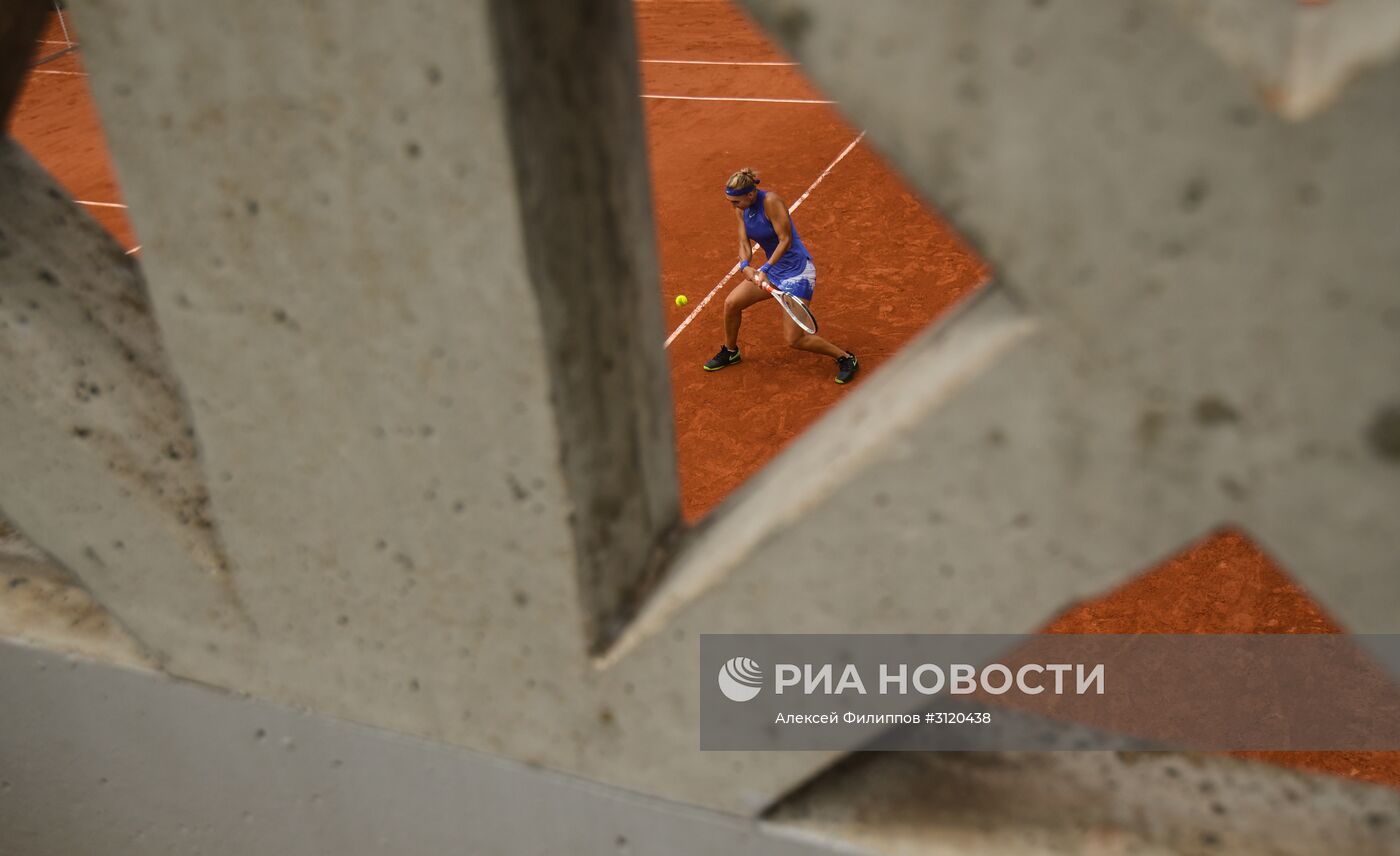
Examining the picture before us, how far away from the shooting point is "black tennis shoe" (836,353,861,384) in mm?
8383

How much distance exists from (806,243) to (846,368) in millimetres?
2490

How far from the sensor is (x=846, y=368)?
27.6 feet

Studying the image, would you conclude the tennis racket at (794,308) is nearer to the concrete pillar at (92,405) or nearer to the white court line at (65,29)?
the concrete pillar at (92,405)

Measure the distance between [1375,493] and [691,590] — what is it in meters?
0.96

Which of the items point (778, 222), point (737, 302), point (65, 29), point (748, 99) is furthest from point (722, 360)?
point (65, 29)

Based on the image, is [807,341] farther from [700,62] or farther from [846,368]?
[700,62]

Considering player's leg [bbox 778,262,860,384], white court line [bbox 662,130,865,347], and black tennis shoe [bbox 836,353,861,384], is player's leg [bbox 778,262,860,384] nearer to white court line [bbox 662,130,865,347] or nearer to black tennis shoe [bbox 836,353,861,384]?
black tennis shoe [bbox 836,353,861,384]

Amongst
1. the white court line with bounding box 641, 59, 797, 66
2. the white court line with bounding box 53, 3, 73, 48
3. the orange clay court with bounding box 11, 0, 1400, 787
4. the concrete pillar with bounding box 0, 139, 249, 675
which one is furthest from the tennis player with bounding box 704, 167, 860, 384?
the white court line with bounding box 53, 3, 73, 48

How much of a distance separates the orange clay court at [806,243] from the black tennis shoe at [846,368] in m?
0.07

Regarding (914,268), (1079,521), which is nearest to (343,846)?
(1079,521)

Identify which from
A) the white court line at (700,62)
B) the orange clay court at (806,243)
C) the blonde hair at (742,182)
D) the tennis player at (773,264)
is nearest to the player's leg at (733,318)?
the tennis player at (773,264)

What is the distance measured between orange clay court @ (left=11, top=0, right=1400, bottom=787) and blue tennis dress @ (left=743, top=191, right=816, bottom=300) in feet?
2.19

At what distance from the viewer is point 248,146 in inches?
62.4

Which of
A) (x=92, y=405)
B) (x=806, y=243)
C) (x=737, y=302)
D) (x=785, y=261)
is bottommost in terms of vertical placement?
(x=806, y=243)
